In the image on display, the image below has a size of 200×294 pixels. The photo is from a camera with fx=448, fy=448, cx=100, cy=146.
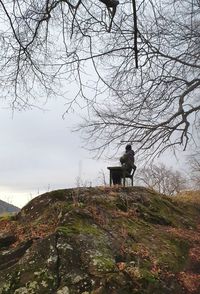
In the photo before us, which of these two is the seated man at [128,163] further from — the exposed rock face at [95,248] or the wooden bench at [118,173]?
the exposed rock face at [95,248]

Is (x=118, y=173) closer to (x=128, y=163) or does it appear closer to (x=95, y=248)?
(x=128, y=163)

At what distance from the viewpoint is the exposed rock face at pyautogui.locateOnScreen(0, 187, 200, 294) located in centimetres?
620

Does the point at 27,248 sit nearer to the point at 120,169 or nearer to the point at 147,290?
A: the point at 147,290

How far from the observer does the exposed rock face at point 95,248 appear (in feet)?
20.3

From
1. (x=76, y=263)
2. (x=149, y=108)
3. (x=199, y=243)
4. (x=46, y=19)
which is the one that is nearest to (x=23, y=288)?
(x=76, y=263)

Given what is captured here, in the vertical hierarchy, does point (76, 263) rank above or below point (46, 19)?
below

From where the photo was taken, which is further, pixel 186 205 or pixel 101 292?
pixel 186 205

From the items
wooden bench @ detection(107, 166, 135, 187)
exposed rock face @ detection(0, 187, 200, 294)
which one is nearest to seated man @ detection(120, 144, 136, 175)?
wooden bench @ detection(107, 166, 135, 187)

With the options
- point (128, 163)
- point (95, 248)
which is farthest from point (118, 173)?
point (95, 248)

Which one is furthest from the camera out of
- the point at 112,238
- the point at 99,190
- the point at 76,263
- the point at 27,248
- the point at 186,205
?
the point at 186,205

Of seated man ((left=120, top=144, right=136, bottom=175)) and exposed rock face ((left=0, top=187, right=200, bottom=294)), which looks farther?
seated man ((left=120, top=144, right=136, bottom=175))

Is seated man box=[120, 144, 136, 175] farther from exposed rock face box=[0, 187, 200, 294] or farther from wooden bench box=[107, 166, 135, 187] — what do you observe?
exposed rock face box=[0, 187, 200, 294]

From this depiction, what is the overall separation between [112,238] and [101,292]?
1518 mm

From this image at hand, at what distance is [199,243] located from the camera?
898cm
